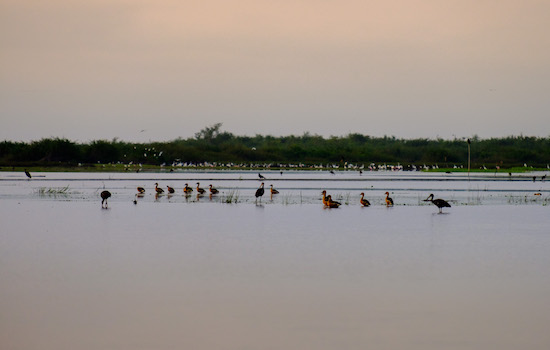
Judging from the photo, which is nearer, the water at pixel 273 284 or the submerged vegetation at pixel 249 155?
the water at pixel 273 284

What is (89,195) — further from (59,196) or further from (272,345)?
(272,345)

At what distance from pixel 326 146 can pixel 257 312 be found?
97.0 meters

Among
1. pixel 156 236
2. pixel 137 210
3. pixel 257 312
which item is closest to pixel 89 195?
pixel 137 210

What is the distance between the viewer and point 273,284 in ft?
33.2

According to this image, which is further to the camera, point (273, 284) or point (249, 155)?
point (249, 155)

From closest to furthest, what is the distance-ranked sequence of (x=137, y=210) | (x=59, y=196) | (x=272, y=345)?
(x=272, y=345), (x=137, y=210), (x=59, y=196)

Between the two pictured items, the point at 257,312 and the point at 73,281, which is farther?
the point at 73,281

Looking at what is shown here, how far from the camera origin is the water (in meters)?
7.55

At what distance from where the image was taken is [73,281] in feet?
33.6

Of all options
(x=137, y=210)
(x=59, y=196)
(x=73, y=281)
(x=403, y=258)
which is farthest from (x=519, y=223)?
(x=59, y=196)

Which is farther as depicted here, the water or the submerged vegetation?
the submerged vegetation

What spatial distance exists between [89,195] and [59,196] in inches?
52.3

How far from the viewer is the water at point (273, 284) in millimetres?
7555

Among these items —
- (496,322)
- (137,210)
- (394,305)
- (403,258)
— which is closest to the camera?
(496,322)
